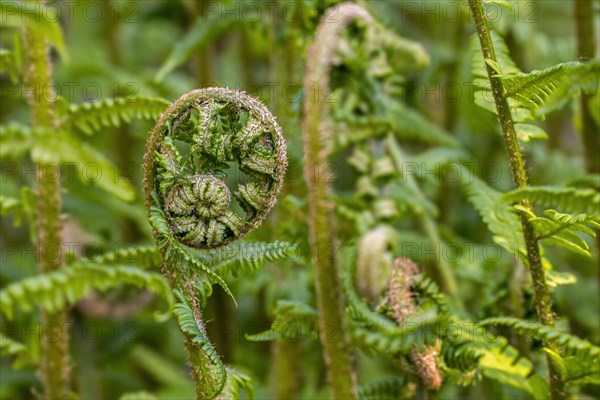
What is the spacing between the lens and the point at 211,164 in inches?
37.8

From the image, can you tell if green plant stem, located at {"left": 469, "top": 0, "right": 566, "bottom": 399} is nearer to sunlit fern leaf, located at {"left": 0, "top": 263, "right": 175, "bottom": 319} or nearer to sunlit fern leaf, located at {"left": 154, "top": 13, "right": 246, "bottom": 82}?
sunlit fern leaf, located at {"left": 0, "top": 263, "right": 175, "bottom": 319}

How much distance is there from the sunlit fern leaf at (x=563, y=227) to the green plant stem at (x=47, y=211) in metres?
0.74

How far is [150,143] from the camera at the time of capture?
92 centimetres

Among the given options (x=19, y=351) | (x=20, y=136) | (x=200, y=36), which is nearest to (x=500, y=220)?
(x=20, y=136)

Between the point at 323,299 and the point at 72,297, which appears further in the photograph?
the point at 323,299

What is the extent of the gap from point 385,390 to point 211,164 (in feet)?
1.53

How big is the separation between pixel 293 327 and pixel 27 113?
1591 mm

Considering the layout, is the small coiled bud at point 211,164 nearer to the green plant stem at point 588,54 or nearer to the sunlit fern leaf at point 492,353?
the sunlit fern leaf at point 492,353

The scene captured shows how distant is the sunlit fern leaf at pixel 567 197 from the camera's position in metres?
0.79

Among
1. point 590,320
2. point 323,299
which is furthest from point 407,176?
point 323,299

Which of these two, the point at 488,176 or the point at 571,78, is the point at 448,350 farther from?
the point at 488,176

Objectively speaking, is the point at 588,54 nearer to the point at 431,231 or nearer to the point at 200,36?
the point at 431,231

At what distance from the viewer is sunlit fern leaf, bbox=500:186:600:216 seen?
0.79 m

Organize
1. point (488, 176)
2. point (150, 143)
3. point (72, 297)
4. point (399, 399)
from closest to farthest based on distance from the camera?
1. point (72, 297)
2. point (150, 143)
3. point (399, 399)
4. point (488, 176)
